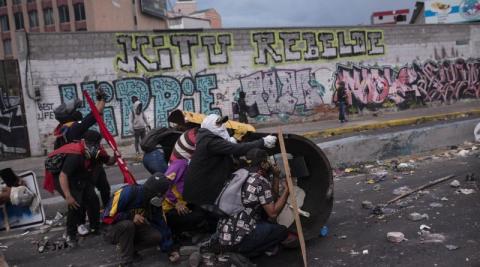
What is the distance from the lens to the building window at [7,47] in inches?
2517

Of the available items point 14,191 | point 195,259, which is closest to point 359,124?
point 195,259

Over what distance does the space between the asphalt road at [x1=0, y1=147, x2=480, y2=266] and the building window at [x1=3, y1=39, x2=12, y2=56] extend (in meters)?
64.8

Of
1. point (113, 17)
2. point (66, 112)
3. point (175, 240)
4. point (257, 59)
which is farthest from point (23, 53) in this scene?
point (113, 17)

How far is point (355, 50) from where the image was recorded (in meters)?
20.2

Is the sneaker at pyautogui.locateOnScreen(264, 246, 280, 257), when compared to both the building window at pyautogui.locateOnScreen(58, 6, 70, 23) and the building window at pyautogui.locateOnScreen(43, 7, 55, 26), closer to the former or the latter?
the building window at pyautogui.locateOnScreen(58, 6, 70, 23)

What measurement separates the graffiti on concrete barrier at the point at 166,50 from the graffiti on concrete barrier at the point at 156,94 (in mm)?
432

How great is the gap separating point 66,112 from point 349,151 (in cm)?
566

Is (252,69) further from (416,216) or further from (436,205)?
(416,216)

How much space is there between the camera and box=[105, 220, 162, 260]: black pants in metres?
4.62

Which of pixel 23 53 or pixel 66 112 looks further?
pixel 23 53

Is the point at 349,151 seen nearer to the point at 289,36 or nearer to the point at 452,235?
the point at 452,235

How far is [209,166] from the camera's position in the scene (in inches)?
185

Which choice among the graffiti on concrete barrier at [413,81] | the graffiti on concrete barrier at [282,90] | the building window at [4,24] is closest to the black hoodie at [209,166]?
the graffiti on concrete barrier at [282,90]

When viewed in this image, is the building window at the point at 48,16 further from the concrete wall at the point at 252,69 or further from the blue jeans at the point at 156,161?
the blue jeans at the point at 156,161
